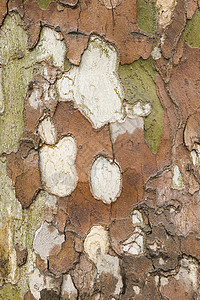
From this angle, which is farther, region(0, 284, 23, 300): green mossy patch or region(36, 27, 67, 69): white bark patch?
region(0, 284, 23, 300): green mossy patch

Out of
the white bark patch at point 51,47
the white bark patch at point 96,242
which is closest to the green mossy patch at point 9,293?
the white bark patch at point 96,242

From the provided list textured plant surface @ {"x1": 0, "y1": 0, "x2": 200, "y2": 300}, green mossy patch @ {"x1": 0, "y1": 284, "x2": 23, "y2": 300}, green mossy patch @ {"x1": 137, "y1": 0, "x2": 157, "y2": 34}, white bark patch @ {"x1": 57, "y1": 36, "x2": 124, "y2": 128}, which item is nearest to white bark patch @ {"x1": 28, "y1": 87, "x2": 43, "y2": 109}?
textured plant surface @ {"x1": 0, "y1": 0, "x2": 200, "y2": 300}

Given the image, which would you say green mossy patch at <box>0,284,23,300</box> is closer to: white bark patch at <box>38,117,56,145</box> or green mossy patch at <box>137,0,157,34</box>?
white bark patch at <box>38,117,56,145</box>

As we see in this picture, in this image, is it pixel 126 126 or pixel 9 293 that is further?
pixel 9 293

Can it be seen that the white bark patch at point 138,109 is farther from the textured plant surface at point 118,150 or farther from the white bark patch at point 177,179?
the white bark patch at point 177,179

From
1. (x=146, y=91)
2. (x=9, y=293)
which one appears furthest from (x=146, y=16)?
(x=9, y=293)

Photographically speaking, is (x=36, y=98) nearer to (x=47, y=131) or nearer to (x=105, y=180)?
(x=47, y=131)
